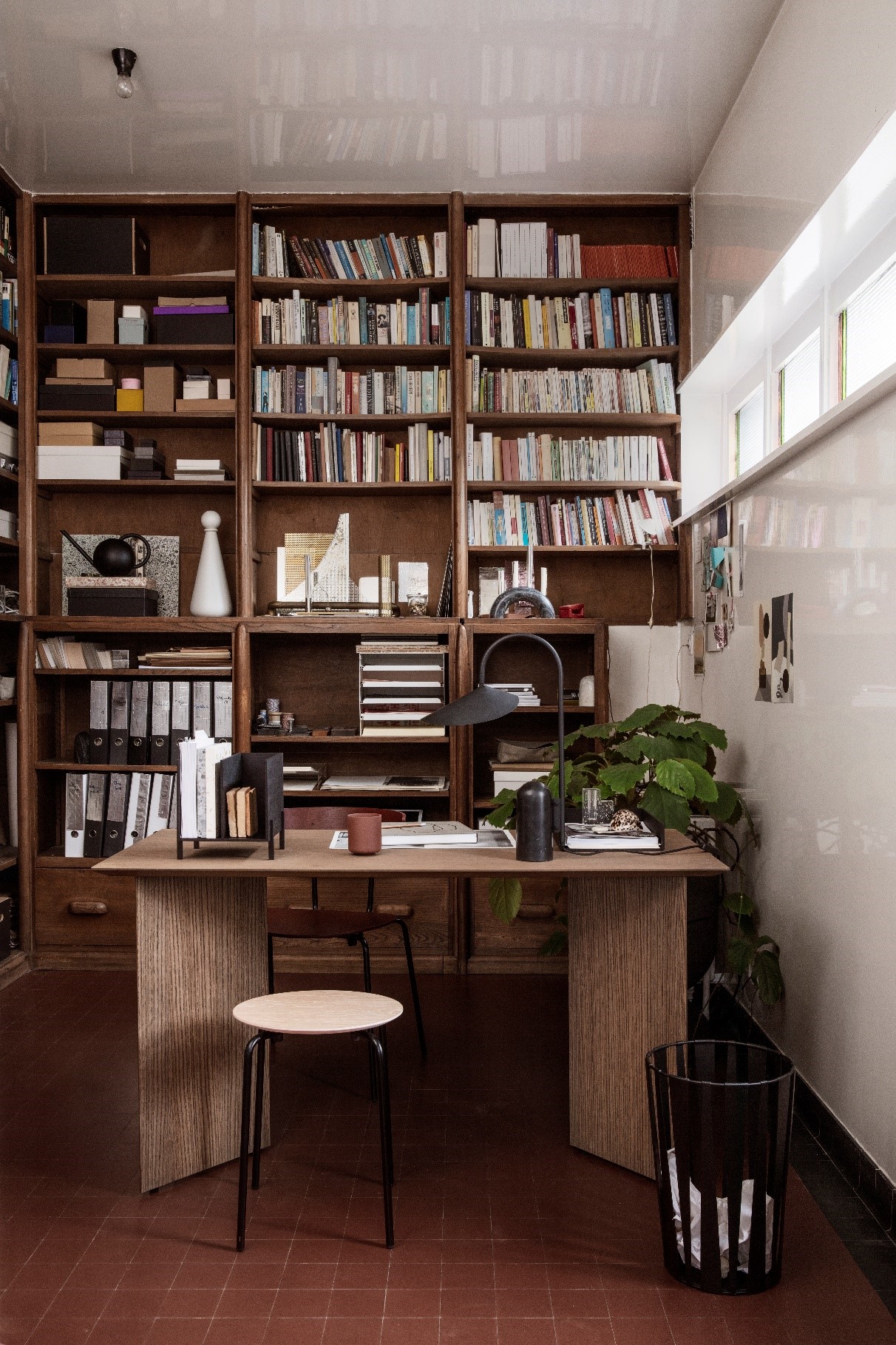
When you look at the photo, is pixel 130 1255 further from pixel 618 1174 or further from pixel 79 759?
pixel 79 759

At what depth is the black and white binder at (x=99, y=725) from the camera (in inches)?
181

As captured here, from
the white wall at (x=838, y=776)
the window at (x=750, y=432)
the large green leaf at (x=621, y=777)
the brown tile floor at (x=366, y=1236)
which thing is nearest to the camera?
the brown tile floor at (x=366, y=1236)

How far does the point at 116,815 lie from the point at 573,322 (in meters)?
2.91

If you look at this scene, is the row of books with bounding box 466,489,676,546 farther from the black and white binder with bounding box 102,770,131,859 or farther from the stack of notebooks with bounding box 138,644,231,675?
the black and white binder with bounding box 102,770,131,859

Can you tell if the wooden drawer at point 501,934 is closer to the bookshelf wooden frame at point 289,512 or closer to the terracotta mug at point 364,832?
the bookshelf wooden frame at point 289,512

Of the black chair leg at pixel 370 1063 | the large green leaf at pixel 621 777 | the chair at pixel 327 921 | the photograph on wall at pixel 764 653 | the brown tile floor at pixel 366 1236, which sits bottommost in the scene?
the brown tile floor at pixel 366 1236

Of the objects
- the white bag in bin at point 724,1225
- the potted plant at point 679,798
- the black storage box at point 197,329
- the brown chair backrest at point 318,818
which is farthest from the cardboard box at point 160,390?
the white bag in bin at point 724,1225

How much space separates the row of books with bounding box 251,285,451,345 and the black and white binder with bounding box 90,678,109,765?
1647 millimetres

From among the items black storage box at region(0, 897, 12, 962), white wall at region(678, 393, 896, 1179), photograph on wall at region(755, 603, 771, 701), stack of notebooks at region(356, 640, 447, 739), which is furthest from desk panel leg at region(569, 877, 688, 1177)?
black storage box at region(0, 897, 12, 962)

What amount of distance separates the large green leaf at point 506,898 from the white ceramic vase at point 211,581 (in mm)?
2067

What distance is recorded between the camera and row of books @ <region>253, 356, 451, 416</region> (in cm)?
459

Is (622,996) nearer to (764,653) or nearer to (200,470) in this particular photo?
(764,653)

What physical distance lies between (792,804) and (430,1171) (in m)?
1.46

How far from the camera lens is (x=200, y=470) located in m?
4.61
